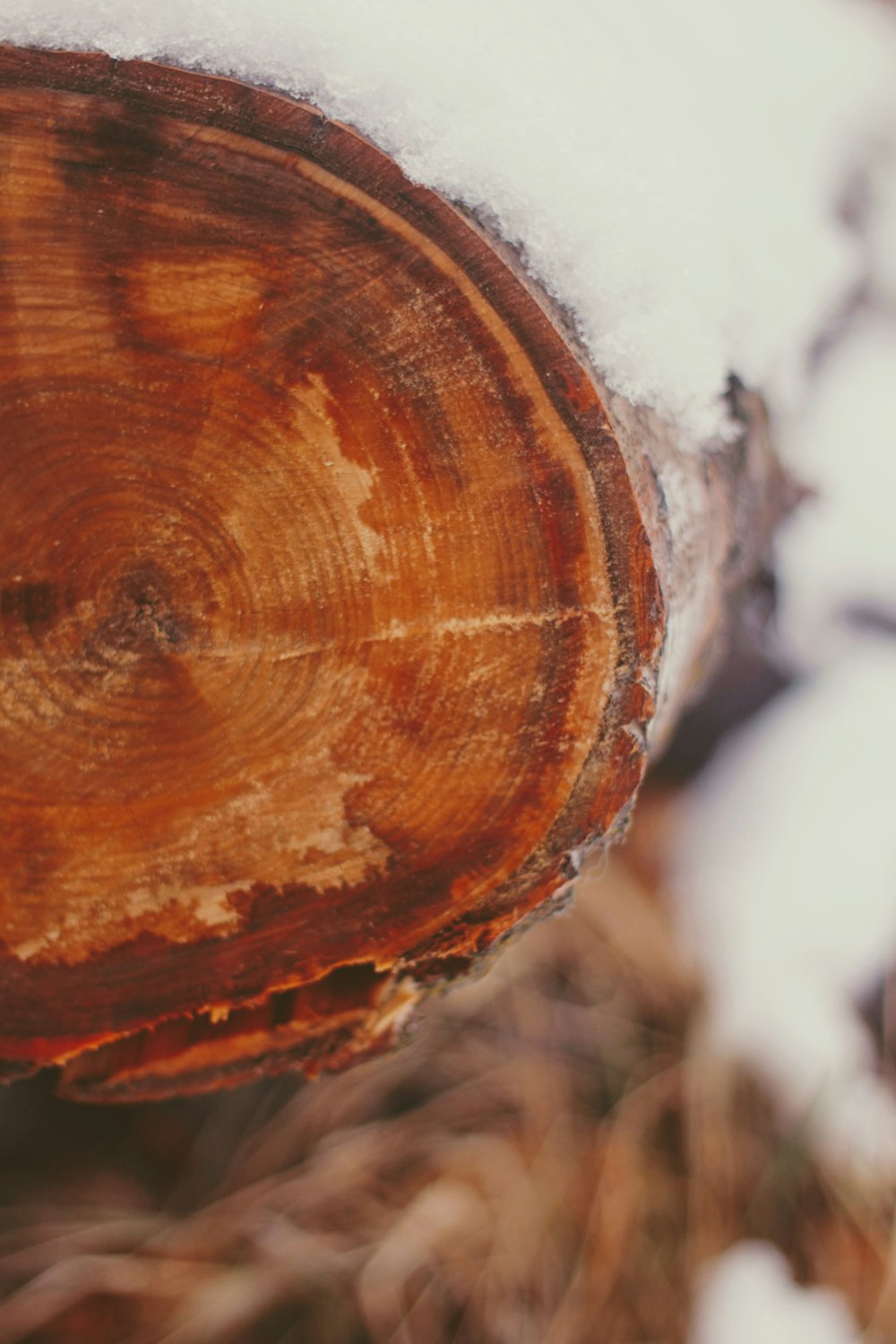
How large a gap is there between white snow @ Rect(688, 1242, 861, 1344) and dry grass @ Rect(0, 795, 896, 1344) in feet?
0.08

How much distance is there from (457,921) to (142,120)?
61 cm

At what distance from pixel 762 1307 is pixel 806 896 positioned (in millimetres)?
644

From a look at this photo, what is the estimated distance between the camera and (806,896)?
1.64 metres

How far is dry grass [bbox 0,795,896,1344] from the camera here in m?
1.48

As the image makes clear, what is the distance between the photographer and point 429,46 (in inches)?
31.0

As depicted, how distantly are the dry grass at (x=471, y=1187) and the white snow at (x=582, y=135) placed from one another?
960 millimetres

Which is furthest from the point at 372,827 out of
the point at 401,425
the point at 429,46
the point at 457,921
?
the point at 429,46

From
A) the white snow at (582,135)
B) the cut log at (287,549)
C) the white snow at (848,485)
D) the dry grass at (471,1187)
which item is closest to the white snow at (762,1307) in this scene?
the dry grass at (471,1187)

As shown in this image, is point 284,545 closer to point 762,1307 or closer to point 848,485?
point 848,485

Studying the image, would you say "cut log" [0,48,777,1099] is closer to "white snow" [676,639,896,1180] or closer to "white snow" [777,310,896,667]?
"white snow" [777,310,896,667]

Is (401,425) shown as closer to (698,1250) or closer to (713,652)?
(713,652)

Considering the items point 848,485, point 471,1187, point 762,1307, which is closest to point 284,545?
point 848,485

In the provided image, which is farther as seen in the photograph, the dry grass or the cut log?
the dry grass

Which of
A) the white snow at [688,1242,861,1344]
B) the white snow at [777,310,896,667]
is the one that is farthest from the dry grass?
the white snow at [777,310,896,667]
